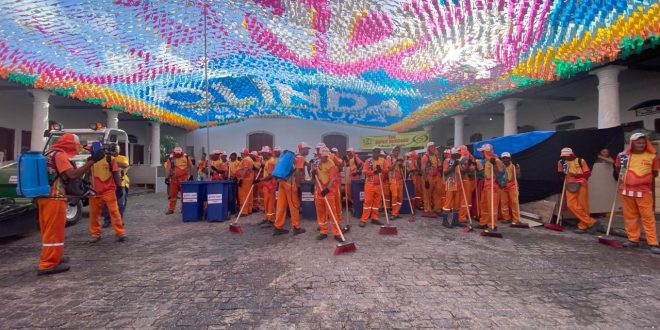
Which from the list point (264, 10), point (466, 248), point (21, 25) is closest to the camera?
point (466, 248)

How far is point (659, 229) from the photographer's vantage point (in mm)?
6234

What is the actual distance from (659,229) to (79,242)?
11.6 metres

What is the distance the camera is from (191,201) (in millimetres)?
7262

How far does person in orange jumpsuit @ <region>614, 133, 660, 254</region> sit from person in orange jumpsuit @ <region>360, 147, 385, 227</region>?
4.32 m

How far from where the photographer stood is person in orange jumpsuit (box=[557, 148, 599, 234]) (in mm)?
6254

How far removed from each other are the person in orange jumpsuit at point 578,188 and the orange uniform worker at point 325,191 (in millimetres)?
5213

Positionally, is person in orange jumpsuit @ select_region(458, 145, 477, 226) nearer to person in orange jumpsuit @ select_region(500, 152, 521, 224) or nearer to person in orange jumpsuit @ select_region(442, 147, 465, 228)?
person in orange jumpsuit @ select_region(442, 147, 465, 228)

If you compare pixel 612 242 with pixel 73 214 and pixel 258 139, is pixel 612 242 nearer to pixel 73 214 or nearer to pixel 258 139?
pixel 73 214

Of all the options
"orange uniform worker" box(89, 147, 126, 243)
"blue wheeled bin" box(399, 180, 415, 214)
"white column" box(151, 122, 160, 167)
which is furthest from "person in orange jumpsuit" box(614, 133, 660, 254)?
"white column" box(151, 122, 160, 167)

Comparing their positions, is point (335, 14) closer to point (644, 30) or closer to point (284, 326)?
point (644, 30)

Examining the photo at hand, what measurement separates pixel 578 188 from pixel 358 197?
492 centimetres

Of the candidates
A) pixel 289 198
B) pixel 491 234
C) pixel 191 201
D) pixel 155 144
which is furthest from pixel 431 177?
pixel 155 144

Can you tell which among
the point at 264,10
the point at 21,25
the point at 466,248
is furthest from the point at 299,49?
the point at 466,248

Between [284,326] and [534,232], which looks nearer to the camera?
[284,326]
